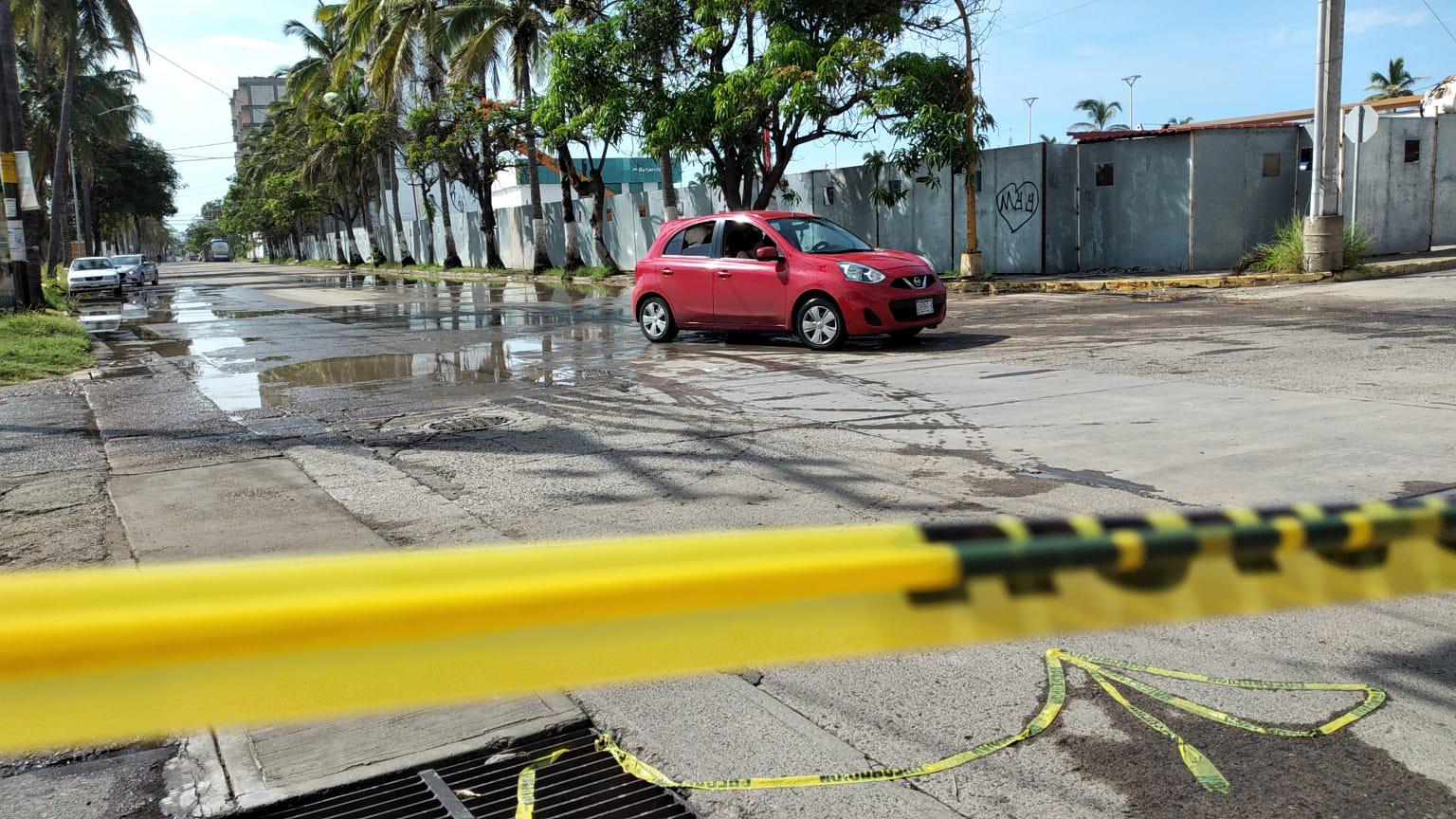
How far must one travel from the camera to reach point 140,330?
68.8ft

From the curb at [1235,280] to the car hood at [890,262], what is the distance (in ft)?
23.8

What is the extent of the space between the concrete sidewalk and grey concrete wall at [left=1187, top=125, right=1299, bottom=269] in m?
0.88

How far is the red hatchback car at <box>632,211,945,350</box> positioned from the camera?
1283cm

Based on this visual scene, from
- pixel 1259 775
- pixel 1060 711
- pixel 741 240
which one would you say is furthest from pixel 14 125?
pixel 1259 775

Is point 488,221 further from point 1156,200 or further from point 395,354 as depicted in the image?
point 395,354

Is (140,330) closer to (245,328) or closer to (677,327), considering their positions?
(245,328)

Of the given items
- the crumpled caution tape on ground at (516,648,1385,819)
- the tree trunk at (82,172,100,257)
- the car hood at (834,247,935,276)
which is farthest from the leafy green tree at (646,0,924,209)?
the tree trunk at (82,172,100,257)

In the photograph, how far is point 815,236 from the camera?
1373 centimetres

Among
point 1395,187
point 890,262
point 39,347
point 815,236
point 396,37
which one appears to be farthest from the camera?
point 396,37

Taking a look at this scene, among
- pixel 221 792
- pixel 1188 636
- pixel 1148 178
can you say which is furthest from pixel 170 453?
pixel 1148 178

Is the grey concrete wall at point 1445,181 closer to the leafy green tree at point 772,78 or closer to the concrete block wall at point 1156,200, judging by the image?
the concrete block wall at point 1156,200

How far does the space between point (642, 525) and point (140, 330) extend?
18.6m

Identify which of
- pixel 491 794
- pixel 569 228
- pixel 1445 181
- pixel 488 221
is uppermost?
pixel 488 221

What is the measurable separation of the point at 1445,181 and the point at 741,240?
16755mm
